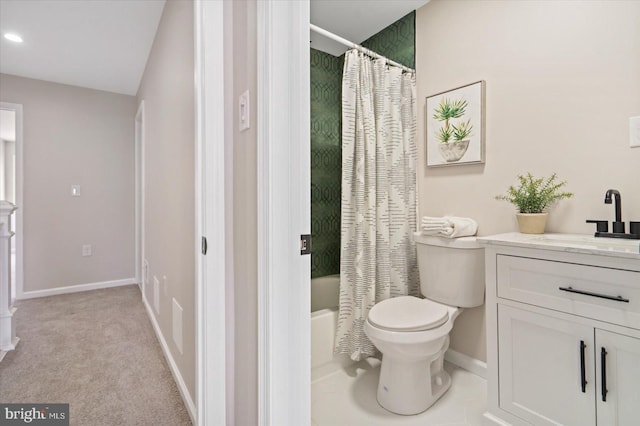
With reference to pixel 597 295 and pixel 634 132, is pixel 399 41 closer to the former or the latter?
pixel 634 132

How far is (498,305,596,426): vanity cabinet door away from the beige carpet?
4.83 feet

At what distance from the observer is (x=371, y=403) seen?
1.66 meters

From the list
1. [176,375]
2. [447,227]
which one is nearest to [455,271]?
[447,227]

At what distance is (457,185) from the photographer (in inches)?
80.1

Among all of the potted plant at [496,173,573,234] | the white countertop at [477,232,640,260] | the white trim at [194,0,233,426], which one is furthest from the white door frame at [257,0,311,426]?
the potted plant at [496,173,573,234]

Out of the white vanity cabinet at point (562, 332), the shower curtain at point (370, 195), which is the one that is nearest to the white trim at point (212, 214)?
the shower curtain at point (370, 195)

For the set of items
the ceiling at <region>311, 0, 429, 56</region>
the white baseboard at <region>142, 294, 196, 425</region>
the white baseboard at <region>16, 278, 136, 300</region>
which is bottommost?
the white baseboard at <region>142, 294, 196, 425</region>

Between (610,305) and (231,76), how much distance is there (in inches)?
60.5

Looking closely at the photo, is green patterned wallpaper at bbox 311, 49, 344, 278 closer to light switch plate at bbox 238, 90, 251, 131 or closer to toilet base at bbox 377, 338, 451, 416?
toilet base at bbox 377, 338, 451, 416

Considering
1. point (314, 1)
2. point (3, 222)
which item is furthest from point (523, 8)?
point (3, 222)

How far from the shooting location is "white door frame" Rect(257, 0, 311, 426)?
88 centimetres

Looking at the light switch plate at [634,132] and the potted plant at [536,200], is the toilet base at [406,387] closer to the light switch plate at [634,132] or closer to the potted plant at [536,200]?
the potted plant at [536,200]

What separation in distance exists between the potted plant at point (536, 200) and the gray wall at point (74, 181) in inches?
164

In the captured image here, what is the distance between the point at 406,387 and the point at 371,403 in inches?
8.8
